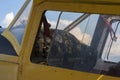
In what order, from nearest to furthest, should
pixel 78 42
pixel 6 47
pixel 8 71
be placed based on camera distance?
pixel 78 42 → pixel 8 71 → pixel 6 47

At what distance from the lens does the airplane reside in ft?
11.8

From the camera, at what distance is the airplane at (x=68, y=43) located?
360cm

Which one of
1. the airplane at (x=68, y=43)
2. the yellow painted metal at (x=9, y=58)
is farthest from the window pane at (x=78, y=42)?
the yellow painted metal at (x=9, y=58)

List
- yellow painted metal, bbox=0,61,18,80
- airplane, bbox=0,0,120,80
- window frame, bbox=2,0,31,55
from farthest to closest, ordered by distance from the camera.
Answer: window frame, bbox=2,0,31,55, yellow painted metal, bbox=0,61,18,80, airplane, bbox=0,0,120,80

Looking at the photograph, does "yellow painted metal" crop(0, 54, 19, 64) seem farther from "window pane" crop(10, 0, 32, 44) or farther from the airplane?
"window pane" crop(10, 0, 32, 44)

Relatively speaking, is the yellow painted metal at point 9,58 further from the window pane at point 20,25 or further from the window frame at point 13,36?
the window pane at point 20,25

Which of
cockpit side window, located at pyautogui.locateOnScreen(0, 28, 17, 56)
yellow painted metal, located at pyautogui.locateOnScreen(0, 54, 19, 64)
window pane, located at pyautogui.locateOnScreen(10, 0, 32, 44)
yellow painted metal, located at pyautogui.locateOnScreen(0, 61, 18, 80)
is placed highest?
window pane, located at pyautogui.locateOnScreen(10, 0, 32, 44)

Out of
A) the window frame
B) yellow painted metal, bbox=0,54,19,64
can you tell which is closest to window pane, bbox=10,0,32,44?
the window frame

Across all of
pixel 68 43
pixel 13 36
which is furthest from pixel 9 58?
pixel 68 43

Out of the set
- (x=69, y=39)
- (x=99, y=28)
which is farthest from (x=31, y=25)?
(x=99, y=28)

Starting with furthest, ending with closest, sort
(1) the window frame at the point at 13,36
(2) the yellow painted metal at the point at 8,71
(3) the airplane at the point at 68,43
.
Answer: (1) the window frame at the point at 13,36
(2) the yellow painted metal at the point at 8,71
(3) the airplane at the point at 68,43

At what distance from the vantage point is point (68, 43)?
381 cm

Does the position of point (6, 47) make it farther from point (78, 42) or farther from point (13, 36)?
point (78, 42)

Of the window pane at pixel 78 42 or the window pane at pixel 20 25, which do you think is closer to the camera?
the window pane at pixel 78 42
